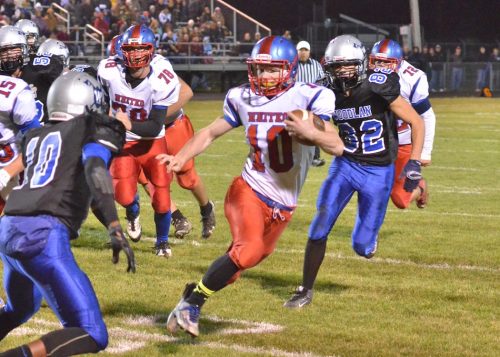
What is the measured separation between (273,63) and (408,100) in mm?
2484

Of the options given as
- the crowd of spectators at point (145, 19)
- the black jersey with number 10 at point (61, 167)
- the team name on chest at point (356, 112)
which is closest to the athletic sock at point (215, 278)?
the black jersey with number 10 at point (61, 167)

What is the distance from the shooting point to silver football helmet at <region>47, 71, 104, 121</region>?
160 inches

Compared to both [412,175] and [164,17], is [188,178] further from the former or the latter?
[164,17]

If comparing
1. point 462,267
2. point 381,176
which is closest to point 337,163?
point 381,176

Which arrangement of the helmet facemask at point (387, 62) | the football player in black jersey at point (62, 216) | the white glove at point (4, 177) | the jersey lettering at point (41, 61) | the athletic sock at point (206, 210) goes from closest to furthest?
the football player in black jersey at point (62, 216) → the white glove at point (4, 177) → the jersey lettering at point (41, 61) → the helmet facemask at point (387, 62) → the athletic sock at point (206, 210)

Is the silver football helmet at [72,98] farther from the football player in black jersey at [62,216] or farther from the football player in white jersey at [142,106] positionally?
the football player in white jersey at [142,106]

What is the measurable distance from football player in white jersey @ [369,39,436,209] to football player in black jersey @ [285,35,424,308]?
0.66 meters

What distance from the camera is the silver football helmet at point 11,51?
6871mm

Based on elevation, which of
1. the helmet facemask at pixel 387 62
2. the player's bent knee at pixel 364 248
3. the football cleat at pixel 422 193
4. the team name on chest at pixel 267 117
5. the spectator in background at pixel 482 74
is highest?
the helmet facemask at pixel 387 62

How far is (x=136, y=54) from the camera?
279 inches

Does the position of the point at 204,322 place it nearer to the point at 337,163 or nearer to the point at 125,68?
the point at 337,163

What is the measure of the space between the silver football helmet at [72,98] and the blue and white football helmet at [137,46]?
295 centimetres

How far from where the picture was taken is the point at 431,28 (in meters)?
36.2

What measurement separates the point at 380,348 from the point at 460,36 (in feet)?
107
